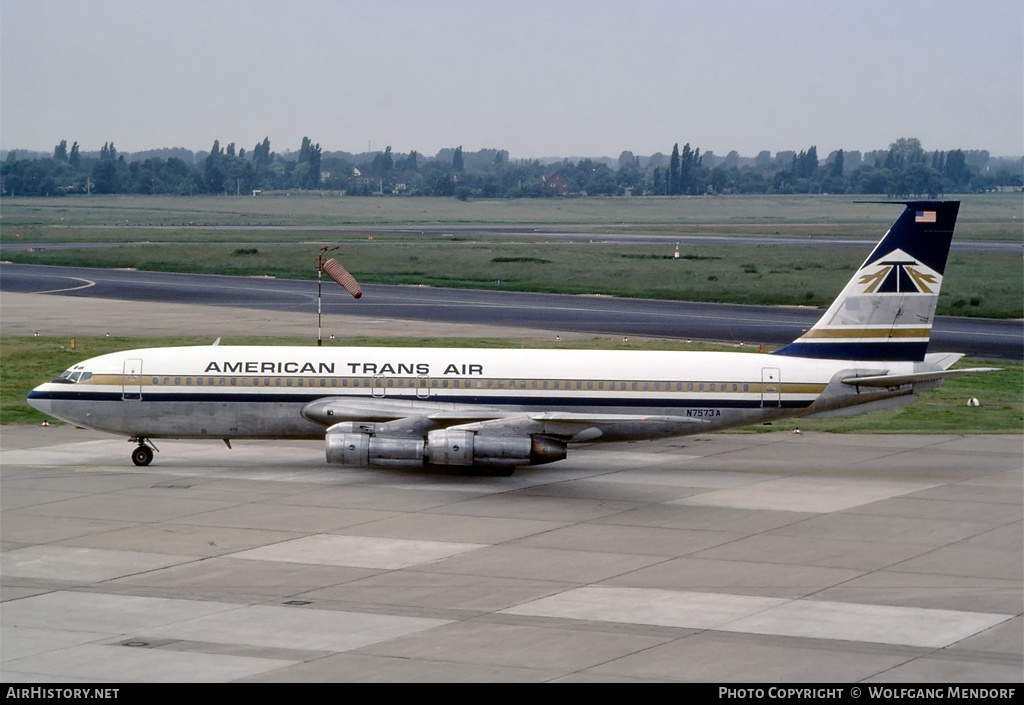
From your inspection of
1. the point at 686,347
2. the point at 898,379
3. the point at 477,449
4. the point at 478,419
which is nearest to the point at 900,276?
the point at 898,379

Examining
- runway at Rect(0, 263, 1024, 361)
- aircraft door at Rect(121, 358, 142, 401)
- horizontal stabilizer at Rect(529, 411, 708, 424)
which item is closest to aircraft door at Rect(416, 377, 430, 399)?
horizontal stabilizer at Rect(529, 411, 708, 424)

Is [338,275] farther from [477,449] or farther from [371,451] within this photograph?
[477,449]

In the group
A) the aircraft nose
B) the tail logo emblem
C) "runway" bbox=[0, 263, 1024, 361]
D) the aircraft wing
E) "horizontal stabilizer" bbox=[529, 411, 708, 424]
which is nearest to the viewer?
"horizontal stabilizer" bbox=[529, 411, 708, 424]

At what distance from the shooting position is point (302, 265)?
392 feet

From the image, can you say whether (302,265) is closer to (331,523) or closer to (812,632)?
(331,523)

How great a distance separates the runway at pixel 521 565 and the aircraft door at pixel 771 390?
2265 millimetres

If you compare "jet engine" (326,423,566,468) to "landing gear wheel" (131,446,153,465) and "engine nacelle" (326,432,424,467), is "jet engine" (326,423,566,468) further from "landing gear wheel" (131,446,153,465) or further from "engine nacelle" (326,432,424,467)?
"landing gear wheel" (131,446,153,465)

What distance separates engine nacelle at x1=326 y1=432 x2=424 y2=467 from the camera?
38375 millimetres

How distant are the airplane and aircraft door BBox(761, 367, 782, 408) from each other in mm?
30

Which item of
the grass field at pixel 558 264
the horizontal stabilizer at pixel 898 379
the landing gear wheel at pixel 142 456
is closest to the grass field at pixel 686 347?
the horizontal stabilizer at pixel 898 379

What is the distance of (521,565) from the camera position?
29750 millimetres

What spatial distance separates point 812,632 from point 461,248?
116 metres
